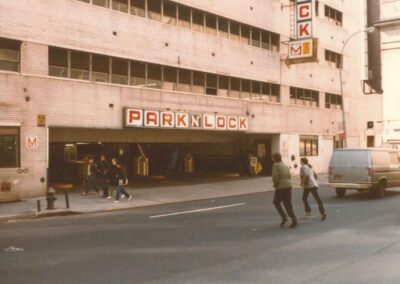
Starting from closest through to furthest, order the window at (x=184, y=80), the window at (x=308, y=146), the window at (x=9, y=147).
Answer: the window at (x=9, y=147)
the window at (x=184, y=80)
the window at (x=308, y=146)

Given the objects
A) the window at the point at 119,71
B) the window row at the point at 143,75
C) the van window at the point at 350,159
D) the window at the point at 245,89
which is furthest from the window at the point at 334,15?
the van window at the point at 350,159

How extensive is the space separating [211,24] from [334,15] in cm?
1660

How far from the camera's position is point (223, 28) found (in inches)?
1172

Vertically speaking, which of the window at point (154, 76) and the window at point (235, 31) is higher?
the window at point (235, 31)

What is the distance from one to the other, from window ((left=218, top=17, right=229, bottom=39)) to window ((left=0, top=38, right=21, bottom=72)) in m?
13.2

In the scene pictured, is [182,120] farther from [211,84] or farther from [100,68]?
[100,68]

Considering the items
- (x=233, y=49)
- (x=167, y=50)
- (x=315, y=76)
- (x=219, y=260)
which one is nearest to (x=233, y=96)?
(x=233, y=49)

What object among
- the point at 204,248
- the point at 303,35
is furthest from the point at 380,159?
the point at 303,35

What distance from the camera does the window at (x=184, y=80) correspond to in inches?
1046

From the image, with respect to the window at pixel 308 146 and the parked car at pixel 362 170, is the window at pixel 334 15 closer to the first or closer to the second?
the window at pixel 308 146

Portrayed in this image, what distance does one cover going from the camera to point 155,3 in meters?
25.2

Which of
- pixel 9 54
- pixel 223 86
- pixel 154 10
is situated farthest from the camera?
pixel 223 86

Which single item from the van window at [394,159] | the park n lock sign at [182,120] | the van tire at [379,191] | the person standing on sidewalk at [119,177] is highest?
the park n lock sign at [182,120]

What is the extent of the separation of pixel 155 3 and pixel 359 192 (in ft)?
44.1
